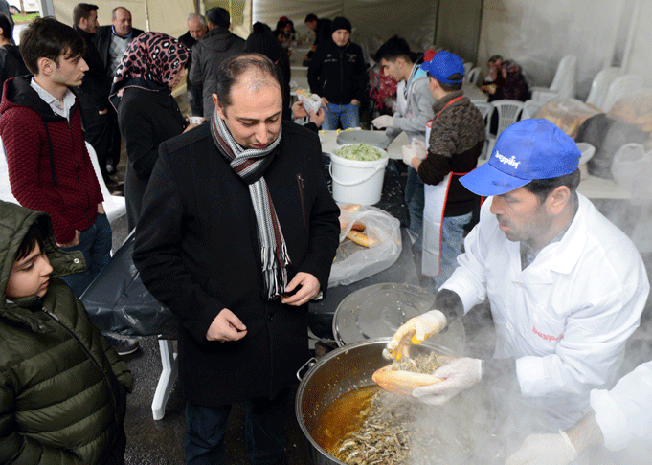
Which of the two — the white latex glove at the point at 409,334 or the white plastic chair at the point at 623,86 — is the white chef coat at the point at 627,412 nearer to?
the white latex glove at the point at 409,334

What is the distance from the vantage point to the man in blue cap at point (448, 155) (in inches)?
124

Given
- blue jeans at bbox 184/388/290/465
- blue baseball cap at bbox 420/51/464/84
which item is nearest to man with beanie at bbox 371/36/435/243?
blue baseball cap at bbox 420/51/464/84

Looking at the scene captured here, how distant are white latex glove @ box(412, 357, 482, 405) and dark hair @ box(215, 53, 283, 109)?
1.12 meters

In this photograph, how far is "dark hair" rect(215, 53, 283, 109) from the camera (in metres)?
1.49

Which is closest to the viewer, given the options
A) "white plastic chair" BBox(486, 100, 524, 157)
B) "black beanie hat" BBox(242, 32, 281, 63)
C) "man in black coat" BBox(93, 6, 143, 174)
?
"black beanie hat" BBox(242, 32, 281, 63)

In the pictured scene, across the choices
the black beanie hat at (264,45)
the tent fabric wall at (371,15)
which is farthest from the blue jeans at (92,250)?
the tent fabric wall at (371,15)

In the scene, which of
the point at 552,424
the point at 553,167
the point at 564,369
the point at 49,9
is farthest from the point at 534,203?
the point at 49,9

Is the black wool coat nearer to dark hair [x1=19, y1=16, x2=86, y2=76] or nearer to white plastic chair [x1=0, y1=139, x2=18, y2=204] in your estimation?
dark hair [x1=19, y1=16, x2=86, y2=76]

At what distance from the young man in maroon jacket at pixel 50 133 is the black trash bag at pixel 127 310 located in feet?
1.58

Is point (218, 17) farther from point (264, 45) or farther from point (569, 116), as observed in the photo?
point (569, 116)

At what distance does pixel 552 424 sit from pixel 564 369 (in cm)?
27

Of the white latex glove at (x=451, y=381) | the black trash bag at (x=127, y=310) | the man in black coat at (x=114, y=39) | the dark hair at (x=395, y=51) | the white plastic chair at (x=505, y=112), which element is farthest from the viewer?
the white plastic chair at (x=505, y=112)

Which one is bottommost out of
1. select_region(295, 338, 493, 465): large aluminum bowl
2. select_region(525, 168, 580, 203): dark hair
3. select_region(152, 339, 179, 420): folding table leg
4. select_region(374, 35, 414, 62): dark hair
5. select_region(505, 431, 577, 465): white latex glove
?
→ select_region(152, 339, 179, 420): folding table leg

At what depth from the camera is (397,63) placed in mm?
4285
